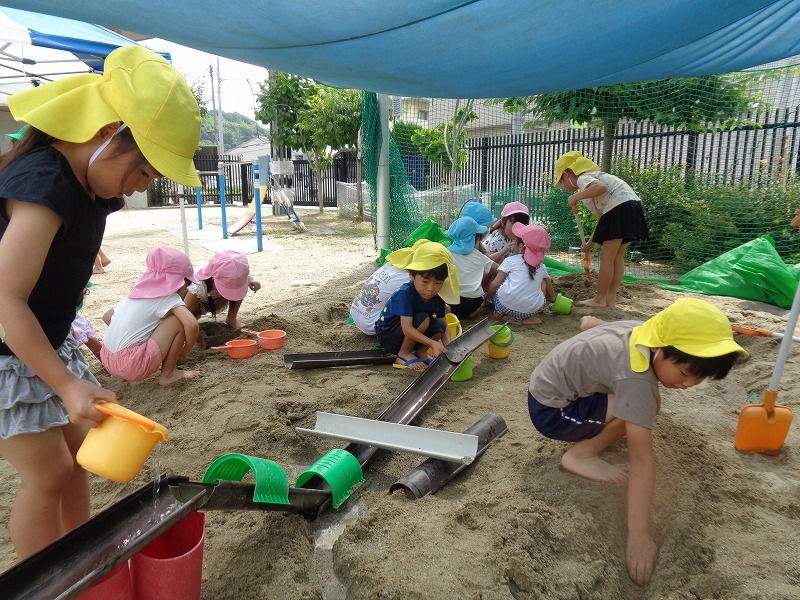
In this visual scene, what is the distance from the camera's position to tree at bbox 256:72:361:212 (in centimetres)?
1261

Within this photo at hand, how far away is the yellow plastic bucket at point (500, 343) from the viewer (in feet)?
12.2

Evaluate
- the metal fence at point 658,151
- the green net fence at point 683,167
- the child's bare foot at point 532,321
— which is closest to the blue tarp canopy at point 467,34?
the child's bare foot at point 532,321

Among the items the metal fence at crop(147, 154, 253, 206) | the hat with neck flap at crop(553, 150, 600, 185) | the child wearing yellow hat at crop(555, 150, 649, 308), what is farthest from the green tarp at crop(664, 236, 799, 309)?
the metal fence at crop(147, 154, 253, 206)

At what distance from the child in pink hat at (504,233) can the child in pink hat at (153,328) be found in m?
2.99

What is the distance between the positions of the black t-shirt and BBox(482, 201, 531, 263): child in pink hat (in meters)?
4.04

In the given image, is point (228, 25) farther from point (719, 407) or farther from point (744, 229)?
point (744, 229)

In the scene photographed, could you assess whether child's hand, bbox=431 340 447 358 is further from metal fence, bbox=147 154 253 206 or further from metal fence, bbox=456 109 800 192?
metal fence, bbox=147 154 253 206

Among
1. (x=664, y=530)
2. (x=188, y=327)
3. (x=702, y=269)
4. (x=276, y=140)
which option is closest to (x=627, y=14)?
(x=664, y=530)

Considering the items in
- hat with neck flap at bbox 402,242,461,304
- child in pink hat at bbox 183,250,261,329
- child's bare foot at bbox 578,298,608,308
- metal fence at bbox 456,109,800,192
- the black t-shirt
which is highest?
metal fence at bbox 456,109,800,192

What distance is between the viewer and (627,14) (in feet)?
9.07

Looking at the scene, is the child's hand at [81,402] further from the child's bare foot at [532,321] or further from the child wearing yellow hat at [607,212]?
the child wearing yellow hat at [607,212]

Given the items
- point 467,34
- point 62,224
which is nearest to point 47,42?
point 467,34

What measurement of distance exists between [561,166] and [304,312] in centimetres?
262

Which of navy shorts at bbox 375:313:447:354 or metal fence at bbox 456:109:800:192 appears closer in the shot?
navy shorts at bbox 375:313:447:354
